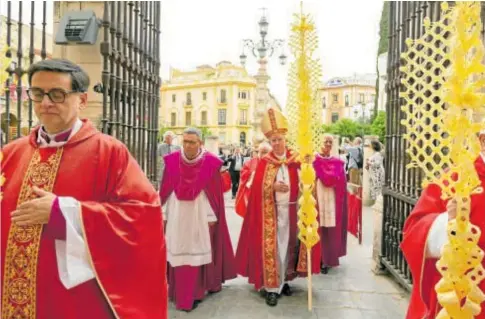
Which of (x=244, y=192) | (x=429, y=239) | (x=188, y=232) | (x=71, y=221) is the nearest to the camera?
(x=71, y=221)

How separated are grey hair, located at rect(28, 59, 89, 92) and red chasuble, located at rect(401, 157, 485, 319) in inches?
73.5

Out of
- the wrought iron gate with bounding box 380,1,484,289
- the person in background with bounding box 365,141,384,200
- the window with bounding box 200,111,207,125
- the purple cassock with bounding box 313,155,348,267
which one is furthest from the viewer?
the window with bounding box 200,111,207,125

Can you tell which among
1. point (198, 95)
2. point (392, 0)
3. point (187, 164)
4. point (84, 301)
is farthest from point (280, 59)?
point (198, 95)

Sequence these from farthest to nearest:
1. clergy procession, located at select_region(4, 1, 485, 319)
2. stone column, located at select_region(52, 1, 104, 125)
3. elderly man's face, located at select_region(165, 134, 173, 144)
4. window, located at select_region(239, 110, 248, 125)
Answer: window, located at select_region(239, 110, 248, 125) → elderly man's face, located at select_region(165, 134, 173, 144) → stone column, located at select_region(52, 1, 104, 125) → clergy procession, located at select_region(4, 1, 485, 319)

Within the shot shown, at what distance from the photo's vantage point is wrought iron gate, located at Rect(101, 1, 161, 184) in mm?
3664

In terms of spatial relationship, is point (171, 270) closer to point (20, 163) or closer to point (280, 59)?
point (20, 163)

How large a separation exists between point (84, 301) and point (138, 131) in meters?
2.43

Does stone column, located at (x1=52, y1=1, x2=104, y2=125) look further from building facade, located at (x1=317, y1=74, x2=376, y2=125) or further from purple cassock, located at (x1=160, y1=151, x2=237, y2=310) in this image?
building facade, located at (x1=317, y1=74, x2=376, y2=125)

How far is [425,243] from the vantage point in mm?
2303

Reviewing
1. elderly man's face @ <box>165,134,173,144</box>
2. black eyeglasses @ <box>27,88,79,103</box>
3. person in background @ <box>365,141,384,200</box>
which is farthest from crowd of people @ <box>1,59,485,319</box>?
person in background @ <box>365,141,384,200</box>

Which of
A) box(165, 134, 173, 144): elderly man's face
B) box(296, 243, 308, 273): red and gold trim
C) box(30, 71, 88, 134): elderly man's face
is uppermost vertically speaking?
box(165, 134, 173, 144): elderly man's face

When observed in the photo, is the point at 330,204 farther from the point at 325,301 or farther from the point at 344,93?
the point at 344,93

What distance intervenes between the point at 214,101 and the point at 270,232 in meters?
60.4

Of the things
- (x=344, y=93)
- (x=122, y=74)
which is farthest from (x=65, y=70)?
(x=344, y=93)
